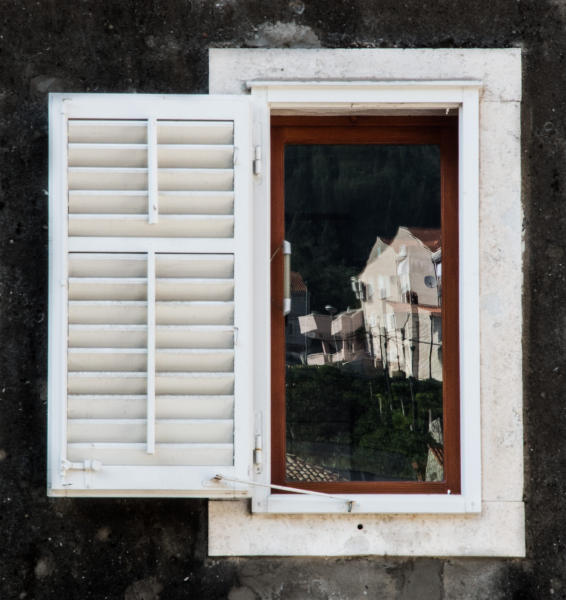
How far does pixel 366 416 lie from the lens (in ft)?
12.8

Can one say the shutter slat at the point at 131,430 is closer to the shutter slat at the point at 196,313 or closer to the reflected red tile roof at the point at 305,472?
the shutter slat at the point at 196,313

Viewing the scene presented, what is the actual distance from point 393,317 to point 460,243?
1.56ft

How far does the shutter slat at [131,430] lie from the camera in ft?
11.3

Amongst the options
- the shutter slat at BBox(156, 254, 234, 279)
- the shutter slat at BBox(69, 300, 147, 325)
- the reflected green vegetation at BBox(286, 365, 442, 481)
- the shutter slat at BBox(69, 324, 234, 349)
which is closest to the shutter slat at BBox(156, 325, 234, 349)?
the shutter slat at BBox(69, 324, 234, 349)

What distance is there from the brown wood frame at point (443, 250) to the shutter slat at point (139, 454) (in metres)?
0.51

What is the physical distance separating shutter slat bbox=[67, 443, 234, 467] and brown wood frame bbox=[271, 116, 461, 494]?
0.51m

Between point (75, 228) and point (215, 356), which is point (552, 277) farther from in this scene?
point (75, 228)

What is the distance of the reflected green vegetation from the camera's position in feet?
12.7

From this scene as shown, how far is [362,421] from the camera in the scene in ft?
12.8

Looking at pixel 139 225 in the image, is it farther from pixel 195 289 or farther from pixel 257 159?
pixel 257 159

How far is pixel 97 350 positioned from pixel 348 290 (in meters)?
1.22

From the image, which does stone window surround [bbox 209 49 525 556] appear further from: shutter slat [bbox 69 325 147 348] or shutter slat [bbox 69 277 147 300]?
shutter slat [bbox 69 277 147 300]

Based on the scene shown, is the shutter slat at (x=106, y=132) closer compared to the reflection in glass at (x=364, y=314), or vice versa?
the shutter slat at (x=106, y=132)

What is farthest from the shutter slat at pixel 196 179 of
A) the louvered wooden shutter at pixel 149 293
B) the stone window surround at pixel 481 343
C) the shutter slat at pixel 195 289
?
the stone window surround at pixel 481 343
